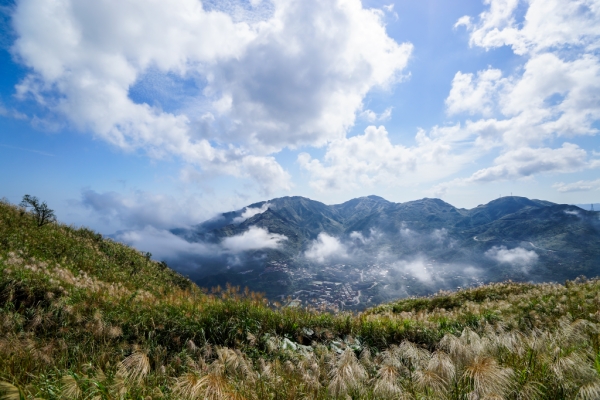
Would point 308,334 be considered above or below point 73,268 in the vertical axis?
below

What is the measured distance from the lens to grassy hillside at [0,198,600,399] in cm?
437

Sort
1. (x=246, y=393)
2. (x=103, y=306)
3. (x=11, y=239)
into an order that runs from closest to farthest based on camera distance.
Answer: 1. (x=246, y=393)
2. (x=103, y=306)
3. (x=11, y=239)

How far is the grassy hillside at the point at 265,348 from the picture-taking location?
4.37 metres

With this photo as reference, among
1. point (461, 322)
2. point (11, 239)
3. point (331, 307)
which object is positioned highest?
point (11, 239)

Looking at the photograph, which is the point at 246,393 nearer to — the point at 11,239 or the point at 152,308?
the point at 152,308

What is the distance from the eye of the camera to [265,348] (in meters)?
7.78

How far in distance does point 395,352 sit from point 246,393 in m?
4.56

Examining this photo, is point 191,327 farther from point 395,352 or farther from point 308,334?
point 395,352

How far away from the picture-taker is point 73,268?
14.9m

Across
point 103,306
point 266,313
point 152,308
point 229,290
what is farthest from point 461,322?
point 103,306

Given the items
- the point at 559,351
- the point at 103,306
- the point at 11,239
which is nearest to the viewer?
the point at 559,351

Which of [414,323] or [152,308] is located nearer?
[152,308]

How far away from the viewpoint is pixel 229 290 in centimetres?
1045

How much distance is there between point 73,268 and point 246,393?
15.4m
